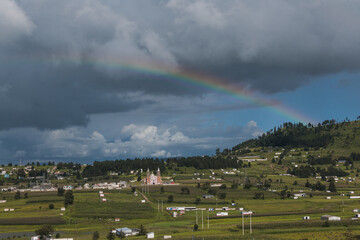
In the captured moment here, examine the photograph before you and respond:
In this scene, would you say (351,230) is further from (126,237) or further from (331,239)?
(126,237)

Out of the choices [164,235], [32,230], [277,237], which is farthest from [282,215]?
[32,230]

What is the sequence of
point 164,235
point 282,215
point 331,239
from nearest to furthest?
point 331,239 → point 164,235 → point 282,215

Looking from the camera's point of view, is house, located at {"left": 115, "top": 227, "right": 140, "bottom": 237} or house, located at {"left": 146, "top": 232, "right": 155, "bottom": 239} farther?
house, located at {"left": 115, "top": 227, "right": 140, "bottom": 237}

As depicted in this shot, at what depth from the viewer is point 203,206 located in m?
170

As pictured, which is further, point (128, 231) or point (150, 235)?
point (128, 231)

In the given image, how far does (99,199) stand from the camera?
179 m

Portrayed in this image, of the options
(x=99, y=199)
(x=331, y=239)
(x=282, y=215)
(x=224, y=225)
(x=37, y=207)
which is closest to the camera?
(x=331, y=239)

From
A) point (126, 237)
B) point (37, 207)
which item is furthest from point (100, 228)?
point (37, 207)

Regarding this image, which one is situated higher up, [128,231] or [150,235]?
[150,235]

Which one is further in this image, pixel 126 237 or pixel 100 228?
pixel 100 228

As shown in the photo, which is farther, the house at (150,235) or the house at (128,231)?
the house at (128,231)

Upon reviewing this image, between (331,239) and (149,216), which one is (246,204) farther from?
(331,239)

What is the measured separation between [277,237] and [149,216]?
57.7 meters

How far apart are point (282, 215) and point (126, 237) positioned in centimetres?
5765
